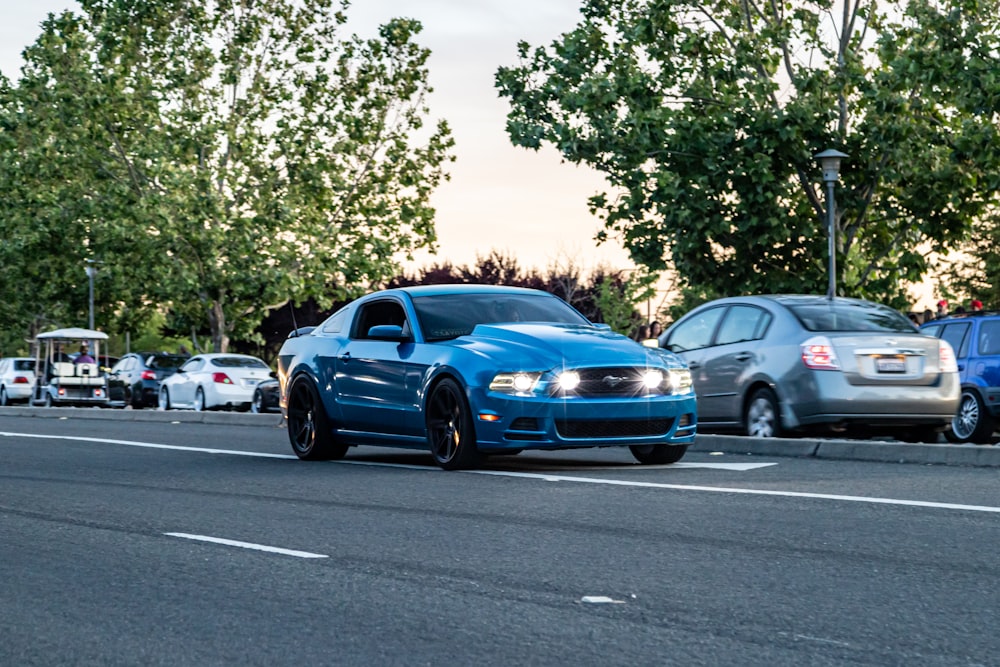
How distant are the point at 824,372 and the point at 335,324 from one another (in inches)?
181

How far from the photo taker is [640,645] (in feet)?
19.0

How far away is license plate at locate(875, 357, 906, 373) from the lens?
1591cm

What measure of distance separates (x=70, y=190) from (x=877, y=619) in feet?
155

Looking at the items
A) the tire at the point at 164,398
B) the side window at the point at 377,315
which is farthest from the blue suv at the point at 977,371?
the tire at the point at 164,398

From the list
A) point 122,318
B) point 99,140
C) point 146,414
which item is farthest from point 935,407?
point 122,318

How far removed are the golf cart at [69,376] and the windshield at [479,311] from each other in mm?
32088

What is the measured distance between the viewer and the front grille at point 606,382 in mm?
13039

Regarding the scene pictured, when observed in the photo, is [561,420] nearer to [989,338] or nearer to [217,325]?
[989,338]

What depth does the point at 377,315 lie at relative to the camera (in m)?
15.4

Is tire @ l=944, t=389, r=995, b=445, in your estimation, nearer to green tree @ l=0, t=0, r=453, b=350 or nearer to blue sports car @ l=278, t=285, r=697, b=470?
blue sports car @ l=278, t=285, r=697, b=470

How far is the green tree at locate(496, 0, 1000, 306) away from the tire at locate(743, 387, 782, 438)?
13.8 metres

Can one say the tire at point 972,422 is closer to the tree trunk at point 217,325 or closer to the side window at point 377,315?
the side window at point 377,315

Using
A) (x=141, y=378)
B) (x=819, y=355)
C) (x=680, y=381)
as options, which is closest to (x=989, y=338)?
(x=819, y=355)

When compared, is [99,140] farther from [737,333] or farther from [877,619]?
[877,619]
